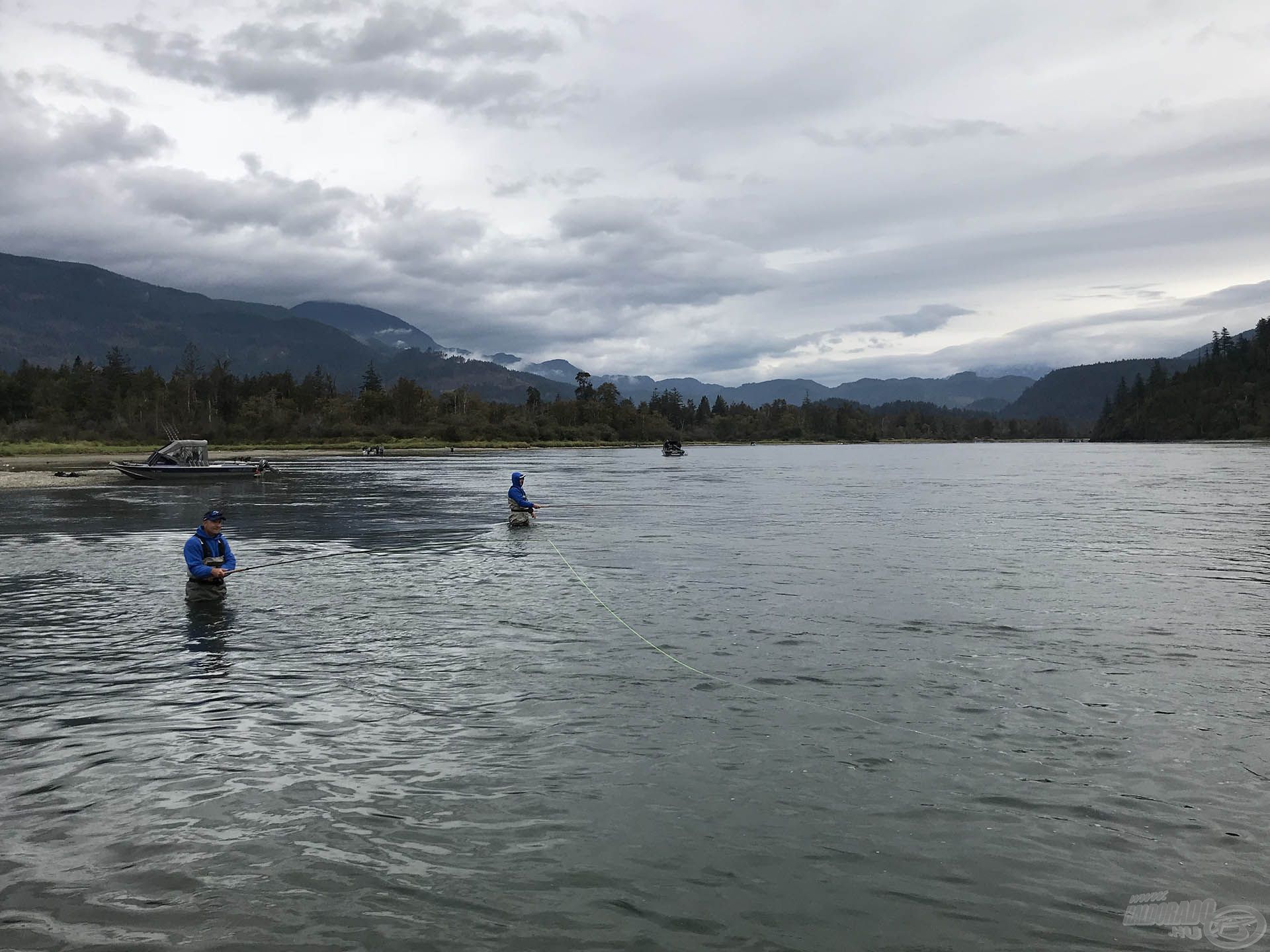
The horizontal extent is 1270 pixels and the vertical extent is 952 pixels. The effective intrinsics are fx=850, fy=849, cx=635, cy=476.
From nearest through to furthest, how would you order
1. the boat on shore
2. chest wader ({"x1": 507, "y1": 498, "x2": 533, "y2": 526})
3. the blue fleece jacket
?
the blue fleece jacket, chest wader ({"x1": 507, "y1": 498, "x2": 533, "y2": 526}), the boat on shore

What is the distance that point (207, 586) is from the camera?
19.5m

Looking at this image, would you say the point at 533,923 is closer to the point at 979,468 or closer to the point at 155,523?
the point at 155,523

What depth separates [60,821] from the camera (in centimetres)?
865

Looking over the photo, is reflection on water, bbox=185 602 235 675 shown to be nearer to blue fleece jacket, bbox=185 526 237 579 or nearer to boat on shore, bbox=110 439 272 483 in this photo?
blue fleece jacket, bbox=185 526 237 579

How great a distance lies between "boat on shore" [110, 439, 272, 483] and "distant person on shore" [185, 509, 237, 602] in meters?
54.0

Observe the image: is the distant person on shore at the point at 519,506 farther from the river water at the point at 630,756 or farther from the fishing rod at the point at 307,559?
the river water at the point at 630,756

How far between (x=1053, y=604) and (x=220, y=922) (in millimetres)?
18967

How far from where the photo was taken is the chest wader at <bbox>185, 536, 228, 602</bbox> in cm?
1936

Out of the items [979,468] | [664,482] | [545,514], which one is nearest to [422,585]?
[545,514]

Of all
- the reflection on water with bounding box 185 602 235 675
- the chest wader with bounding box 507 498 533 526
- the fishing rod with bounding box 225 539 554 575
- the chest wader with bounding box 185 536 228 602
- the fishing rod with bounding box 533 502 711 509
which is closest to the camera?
Answer: the reflection on water with bounding box 185 602 235 675

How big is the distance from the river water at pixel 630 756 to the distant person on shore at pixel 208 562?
0.50 m

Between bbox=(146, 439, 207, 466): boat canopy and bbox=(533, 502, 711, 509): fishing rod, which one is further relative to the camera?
bbox=(146, 439, 207, 466): boat canopy

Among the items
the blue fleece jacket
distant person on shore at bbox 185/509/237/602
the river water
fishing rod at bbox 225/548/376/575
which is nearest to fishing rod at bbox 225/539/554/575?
fishing rod at bbox 225/548/376/575

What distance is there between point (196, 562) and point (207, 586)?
27.4 inches
